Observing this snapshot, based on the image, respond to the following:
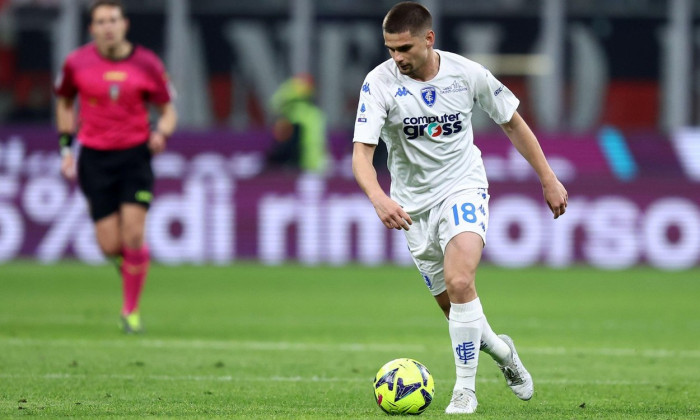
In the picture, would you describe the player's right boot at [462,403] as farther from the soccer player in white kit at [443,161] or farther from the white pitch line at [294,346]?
the white pitch line at [294,346]

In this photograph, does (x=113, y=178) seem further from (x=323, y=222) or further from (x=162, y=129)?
(x=323, y=222)

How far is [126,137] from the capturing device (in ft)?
35.4

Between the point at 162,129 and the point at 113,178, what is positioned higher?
the point at 162,129

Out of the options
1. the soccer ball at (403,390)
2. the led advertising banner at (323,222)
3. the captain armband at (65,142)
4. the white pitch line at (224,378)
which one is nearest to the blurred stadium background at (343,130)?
the led advertising banner at (323,222)

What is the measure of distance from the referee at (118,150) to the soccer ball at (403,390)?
173 inches

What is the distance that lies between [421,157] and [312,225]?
10.9 meters

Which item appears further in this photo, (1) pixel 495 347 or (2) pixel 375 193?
(1) pixel 495 347

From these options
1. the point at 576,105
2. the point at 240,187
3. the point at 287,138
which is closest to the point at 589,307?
the point at 240,187

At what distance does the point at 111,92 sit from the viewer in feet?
35.5

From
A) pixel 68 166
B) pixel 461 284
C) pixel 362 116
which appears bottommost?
pixel 461 284

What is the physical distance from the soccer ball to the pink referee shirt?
467 centimetres

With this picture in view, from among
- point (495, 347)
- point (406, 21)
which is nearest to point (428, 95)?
point (406, 21)

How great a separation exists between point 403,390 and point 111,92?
16.4 ft

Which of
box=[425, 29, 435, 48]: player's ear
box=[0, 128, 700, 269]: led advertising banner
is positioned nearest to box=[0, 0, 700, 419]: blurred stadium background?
box=[0, 128, 700, 269]: led advertising banner
